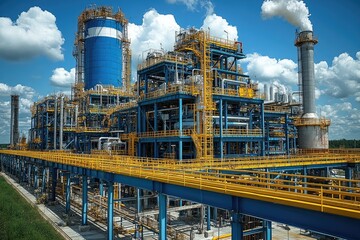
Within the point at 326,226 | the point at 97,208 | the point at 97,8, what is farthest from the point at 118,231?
the point at 97,8

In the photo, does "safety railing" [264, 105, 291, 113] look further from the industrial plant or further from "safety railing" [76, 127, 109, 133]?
"safety railing" [76, 127, 109, 133]

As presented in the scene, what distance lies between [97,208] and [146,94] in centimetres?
1546

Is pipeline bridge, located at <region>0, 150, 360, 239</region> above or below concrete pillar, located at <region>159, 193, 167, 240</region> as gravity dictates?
above

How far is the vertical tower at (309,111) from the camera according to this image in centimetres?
4709

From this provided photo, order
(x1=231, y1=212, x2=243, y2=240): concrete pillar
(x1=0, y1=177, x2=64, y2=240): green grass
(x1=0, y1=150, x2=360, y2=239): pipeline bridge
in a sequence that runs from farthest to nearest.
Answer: (x1=0, y1=177, x2=64, y2=240): green grass, (x1=231, y1=212, x2=243, y2=240): concrete pillar, (x1=0, y1=150, x2=360, y2=239): pipeline bridge

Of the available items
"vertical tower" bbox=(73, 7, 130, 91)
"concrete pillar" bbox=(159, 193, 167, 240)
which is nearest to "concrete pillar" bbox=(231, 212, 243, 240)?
"concrete pillar" bbox=(159, 193, 167, 240)

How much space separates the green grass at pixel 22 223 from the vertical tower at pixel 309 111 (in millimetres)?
37389

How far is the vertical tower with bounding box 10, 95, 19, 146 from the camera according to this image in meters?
93.1

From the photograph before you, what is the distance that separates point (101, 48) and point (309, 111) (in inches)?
1656

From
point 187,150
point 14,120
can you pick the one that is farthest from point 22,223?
point 14,120

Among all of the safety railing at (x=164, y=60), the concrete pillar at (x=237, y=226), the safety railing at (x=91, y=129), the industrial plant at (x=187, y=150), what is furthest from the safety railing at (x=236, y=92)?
the safety railing at (x=91, y=129)

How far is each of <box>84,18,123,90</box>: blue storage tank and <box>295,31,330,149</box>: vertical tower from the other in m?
37.4

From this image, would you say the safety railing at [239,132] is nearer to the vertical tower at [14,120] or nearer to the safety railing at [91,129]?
the safety railing at [91,129]

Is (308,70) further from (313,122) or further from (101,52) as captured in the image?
(101,52)
